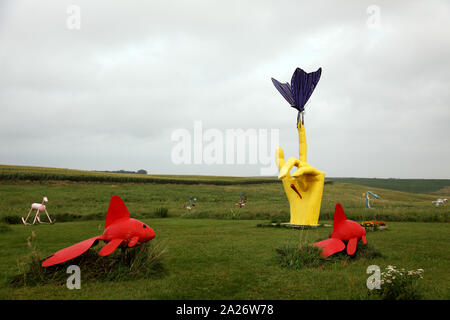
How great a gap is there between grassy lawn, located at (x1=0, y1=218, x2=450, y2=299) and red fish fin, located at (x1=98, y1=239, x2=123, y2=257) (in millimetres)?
511

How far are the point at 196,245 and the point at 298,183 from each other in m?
6.15

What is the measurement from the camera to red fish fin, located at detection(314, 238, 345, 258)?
7.17 m

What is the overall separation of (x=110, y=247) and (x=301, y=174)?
8.95 metres

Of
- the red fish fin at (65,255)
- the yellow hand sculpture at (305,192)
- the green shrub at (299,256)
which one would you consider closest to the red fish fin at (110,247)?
the red fish fin at (65,255)

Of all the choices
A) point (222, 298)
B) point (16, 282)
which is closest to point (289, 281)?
point (222, 298)

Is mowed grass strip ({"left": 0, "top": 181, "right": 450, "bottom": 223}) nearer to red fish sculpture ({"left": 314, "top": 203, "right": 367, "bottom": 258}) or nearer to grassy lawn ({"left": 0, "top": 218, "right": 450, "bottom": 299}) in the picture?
grassy lawn ({"left": 0, "top": 218, "right": 450, "bottom": 299})

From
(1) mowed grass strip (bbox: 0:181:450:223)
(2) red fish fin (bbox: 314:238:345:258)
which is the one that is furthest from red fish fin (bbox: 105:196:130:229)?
(1) mowed grass strip (bbox: 0:181:450:223)

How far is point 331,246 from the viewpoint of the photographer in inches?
288

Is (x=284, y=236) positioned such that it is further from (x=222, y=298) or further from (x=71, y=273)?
(x=71, y=273)

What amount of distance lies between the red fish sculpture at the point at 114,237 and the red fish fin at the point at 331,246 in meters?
3.94

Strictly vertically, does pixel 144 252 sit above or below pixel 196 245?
above

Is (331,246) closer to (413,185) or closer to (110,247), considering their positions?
(110,247)

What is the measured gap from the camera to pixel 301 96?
1470cm

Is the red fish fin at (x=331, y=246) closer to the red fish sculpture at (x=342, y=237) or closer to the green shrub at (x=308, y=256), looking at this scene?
the red fish sculpture at (x=342, y=237)
